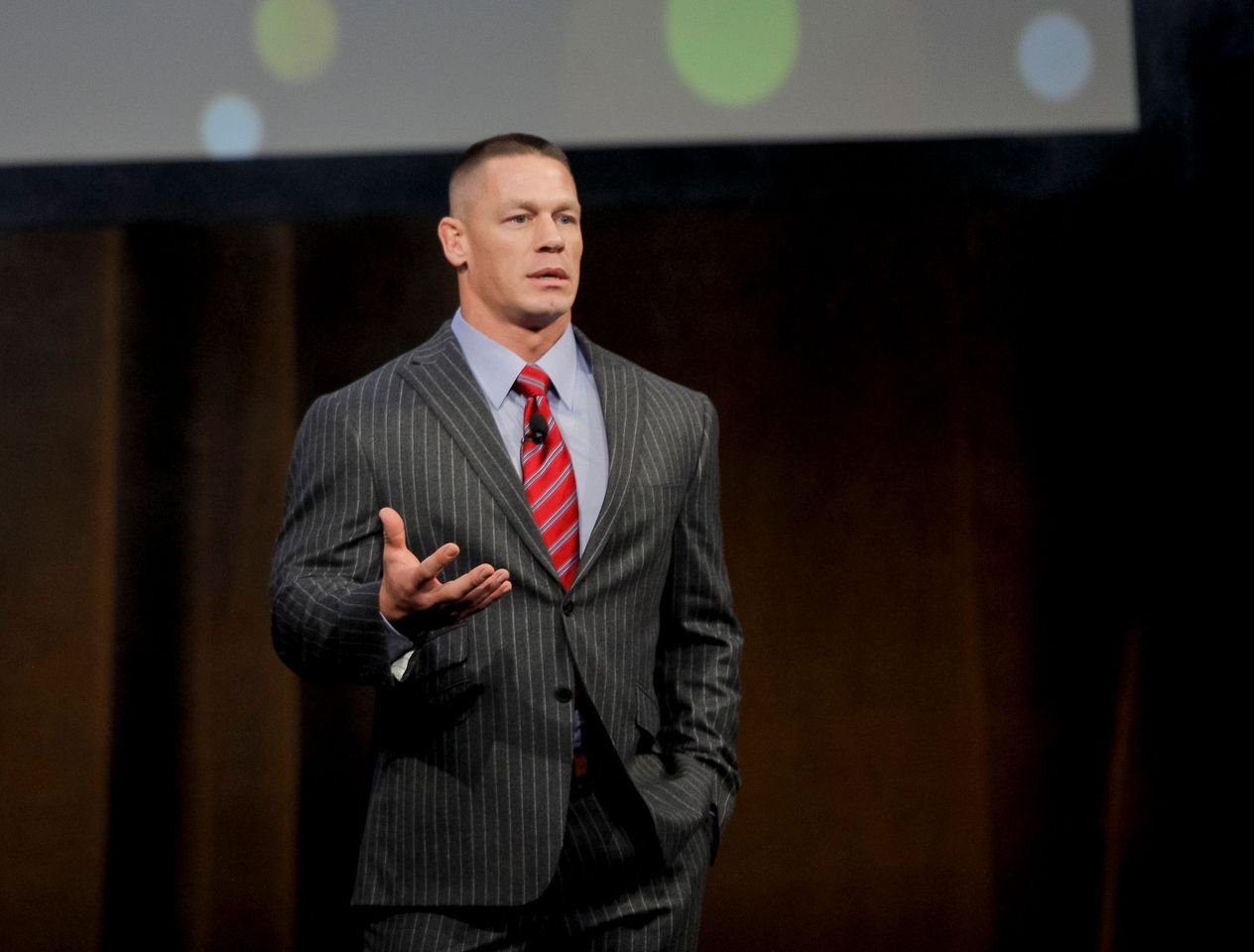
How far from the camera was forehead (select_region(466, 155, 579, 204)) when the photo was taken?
1761 millimetres

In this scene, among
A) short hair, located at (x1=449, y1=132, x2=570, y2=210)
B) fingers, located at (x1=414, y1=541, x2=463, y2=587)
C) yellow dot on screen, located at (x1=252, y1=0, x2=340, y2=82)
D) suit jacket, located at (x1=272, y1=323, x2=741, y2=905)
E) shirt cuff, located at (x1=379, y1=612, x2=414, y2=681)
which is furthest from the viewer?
yellow dot on screen, located at (x1=252, y1=0, x2=340, y2=82)

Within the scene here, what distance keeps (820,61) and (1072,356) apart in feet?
2.54

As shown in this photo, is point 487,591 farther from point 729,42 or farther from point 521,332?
point 729,42

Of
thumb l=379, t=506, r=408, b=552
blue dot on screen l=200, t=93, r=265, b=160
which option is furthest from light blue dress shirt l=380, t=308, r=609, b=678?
blue dot on screen l=200, t=93, r=265, b=160

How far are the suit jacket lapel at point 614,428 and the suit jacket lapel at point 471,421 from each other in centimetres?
8

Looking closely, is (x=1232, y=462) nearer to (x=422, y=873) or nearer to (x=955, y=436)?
(x=955, y=436)

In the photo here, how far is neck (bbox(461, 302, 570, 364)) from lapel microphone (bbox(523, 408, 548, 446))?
0.11m

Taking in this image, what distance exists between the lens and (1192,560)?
8.67ft

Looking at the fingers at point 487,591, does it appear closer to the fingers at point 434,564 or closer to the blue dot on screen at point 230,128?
the fingers at point 434,564

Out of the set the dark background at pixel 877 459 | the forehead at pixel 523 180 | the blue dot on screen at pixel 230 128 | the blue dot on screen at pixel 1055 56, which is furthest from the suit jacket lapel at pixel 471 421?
the blue dot on screen at pixel 1055 56

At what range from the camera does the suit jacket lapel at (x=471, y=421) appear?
5.25ft

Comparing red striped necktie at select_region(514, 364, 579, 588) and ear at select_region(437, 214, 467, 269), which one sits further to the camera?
ear at select_region(437, 214, 467, 269)

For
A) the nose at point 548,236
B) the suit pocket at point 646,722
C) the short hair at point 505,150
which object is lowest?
the suit pocket at point 646,722

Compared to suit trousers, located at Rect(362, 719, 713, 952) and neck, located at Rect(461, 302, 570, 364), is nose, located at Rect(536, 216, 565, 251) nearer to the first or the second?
neck, located at Rect(461, 302, 570, 364)
